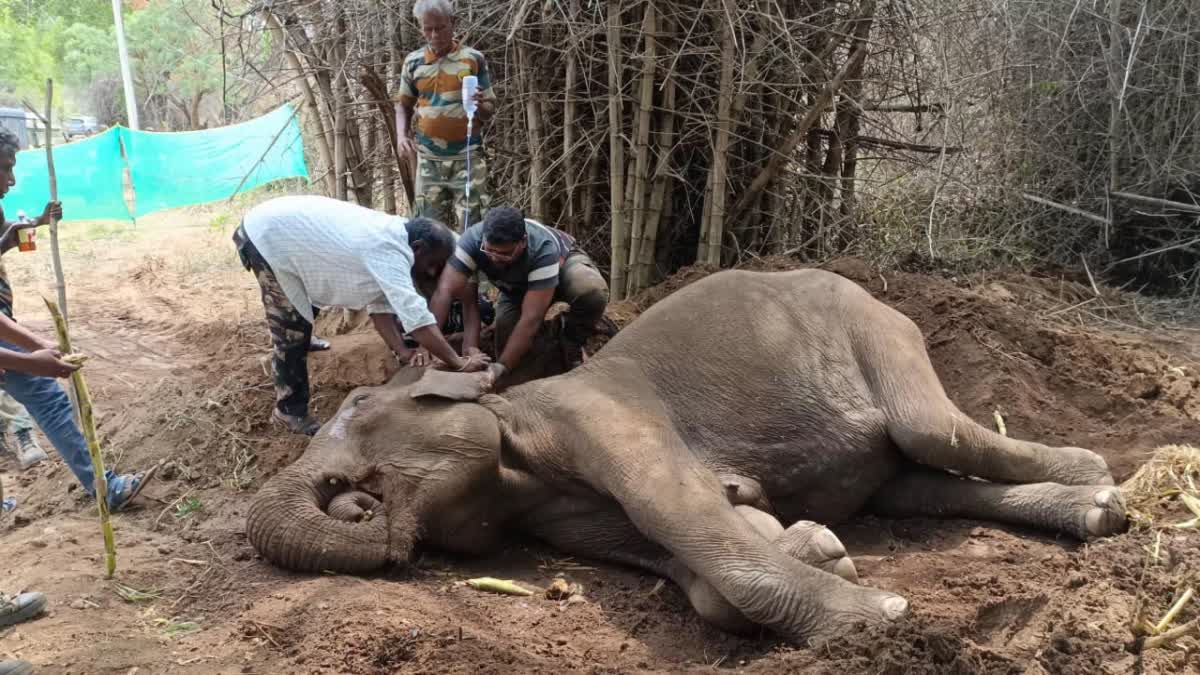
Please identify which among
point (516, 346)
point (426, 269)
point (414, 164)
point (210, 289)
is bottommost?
point (210, 289)

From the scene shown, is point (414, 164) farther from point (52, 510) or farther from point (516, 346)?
point (52, 510)

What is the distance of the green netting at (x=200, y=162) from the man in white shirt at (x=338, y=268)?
1095cm

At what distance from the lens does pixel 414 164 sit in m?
6.96

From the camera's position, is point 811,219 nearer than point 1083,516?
No

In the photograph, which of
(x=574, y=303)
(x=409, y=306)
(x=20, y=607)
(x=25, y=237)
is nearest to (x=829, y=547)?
(x=574, y=303)

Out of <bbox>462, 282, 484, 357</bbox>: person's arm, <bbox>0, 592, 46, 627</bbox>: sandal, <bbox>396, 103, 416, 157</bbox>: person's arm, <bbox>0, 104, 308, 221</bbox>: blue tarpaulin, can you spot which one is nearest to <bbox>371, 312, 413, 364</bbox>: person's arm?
<bbox>462, 282, 484, 357</bbox>: person's arm

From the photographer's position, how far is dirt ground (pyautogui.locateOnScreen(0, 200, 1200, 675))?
3.08 m

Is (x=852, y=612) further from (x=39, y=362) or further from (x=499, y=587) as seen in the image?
(x=39, y=362)

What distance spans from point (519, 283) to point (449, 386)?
1172mm

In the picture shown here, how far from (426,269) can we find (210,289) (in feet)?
22.9

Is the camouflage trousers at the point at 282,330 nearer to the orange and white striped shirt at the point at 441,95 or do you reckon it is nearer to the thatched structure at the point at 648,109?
the orange and white striped shirt at the point at 441,95

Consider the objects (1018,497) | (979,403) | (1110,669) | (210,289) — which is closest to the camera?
(1110,669)

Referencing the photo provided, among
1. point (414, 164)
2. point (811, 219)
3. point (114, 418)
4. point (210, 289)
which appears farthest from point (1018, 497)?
point (210, 289)

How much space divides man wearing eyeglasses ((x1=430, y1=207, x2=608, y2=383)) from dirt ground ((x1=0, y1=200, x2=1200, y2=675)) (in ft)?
2.83
